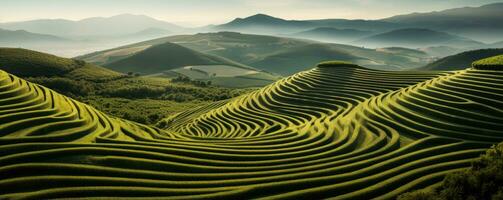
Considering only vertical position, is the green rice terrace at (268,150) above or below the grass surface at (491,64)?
below

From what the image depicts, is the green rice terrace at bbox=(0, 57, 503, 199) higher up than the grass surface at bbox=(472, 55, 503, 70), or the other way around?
the grass surface at bbox=(472, 55, 503, 70)

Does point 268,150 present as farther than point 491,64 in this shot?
No

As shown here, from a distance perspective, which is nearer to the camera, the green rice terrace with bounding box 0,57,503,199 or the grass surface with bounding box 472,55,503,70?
Result: the green rice terrace with bounding box 0,57,503,199

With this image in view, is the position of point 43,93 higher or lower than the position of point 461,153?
higher

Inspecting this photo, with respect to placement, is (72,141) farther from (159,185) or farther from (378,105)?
(378,105)

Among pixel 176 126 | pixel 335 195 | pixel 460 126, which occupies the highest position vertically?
pixel 460 126

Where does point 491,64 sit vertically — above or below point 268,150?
above

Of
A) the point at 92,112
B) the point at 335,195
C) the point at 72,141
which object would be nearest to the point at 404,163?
the point at 335,195

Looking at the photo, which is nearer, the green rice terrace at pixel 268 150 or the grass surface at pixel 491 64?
the green rice terrace at pixel 268 150
